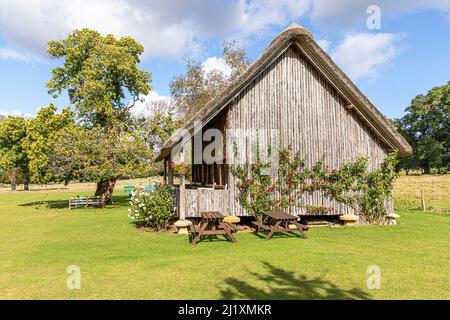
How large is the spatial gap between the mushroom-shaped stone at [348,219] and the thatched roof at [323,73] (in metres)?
3.54

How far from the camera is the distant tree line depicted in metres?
52.5

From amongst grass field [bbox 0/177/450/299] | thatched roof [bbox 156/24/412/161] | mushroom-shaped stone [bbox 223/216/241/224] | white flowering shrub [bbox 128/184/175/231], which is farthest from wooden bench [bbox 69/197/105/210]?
mushroom-shaped stone [bbox 223/216/241/224]

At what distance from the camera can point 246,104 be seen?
1244 cm

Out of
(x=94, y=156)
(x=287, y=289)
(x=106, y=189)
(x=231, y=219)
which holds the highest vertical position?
(x=94, y=156)

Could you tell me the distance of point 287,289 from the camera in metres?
5.62

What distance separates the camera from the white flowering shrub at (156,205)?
1209 cm

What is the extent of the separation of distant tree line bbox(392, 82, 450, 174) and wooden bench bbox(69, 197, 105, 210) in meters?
51.2

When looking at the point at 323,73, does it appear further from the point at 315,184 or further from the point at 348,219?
the point at 348,219

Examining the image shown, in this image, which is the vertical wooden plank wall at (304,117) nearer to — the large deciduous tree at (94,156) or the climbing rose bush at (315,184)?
the climbing rose bush at (315,184)

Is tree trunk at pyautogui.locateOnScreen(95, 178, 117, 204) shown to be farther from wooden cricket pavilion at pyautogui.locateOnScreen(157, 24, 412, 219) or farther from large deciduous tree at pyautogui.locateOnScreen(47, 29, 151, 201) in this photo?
wooden cricket pavilion at pyautogui.locateOnScreen(157, 24, 412, 219)

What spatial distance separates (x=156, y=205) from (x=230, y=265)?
18.9 feet

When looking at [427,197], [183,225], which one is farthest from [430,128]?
[183,225]
